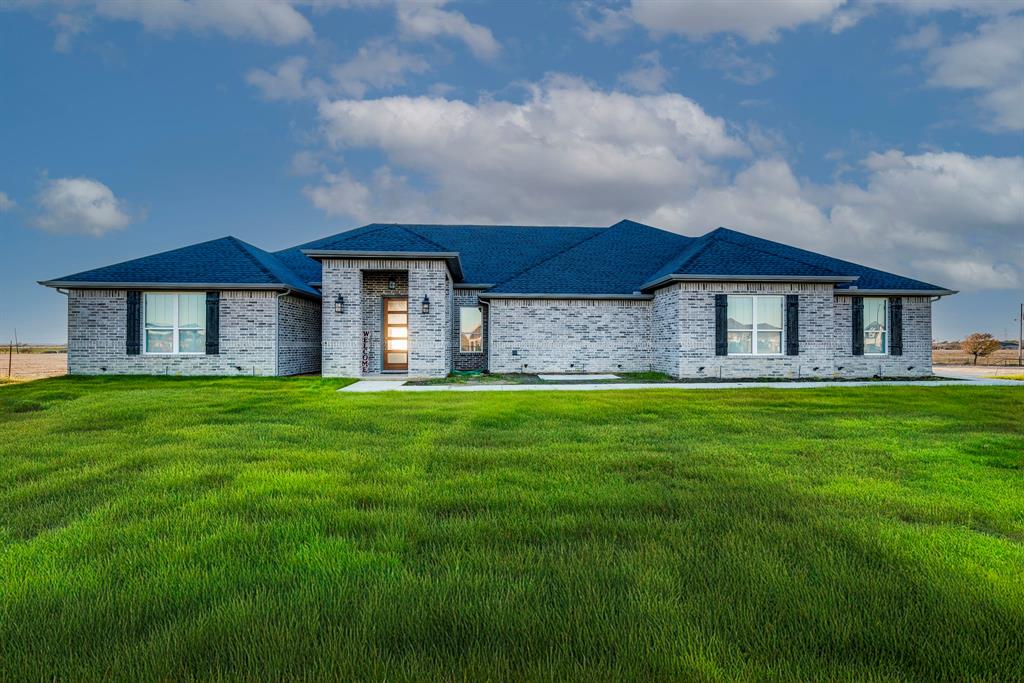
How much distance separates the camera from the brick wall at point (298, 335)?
1554 cm

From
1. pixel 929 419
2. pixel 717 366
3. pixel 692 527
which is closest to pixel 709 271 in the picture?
pixel 717 366

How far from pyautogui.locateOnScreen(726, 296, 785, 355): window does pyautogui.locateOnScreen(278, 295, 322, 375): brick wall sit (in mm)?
14327

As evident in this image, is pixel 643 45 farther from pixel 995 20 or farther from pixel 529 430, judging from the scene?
pixel 529 430

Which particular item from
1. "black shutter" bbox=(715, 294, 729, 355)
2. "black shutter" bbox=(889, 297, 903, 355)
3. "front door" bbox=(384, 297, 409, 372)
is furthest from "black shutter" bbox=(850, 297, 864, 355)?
"front door" bbox=(384, 297, 409, 372)

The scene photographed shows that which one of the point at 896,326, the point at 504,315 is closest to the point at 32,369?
the point at 504,315

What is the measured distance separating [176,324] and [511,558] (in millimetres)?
16554

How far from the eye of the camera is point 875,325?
16.2m

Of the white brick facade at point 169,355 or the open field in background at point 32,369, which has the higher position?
the white brick facade at point 169,355

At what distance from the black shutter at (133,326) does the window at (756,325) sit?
18512 millimetres

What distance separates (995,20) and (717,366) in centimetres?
1359

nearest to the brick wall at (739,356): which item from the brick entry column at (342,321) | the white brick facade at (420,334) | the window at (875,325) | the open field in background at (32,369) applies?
the white brick facade at (420,334)

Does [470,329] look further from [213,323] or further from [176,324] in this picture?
[176,324]

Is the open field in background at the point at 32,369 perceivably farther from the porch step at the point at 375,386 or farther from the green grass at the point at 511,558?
the green grass at the point at 511,558

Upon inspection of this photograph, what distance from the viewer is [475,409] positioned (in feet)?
27.5
